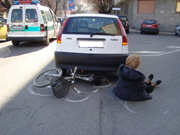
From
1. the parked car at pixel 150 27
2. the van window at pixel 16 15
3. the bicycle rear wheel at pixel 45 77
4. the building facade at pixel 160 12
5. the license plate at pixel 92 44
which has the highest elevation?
the building facade at pixel 160 12

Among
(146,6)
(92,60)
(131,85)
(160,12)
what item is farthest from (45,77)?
(146,6)

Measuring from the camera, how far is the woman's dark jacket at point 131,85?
142 inches

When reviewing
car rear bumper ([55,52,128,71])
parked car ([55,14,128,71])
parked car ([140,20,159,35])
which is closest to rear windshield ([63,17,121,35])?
parked car ([55,14,128,71])

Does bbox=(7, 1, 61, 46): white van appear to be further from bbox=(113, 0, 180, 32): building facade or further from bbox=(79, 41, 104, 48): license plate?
bbox=(113, 0, 180, 32): building facade

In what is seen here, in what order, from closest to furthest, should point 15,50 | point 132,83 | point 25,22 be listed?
1. point 132,83
2. point 15,50
3. point 25,22

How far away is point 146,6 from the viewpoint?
84.2 ft

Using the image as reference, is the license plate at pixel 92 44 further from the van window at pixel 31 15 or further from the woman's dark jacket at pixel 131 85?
the van window at pixel 31 15

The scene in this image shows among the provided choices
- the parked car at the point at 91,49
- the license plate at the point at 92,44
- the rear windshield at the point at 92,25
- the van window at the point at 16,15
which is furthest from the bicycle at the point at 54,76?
the van window at the point at 16,15

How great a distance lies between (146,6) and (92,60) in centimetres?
2385

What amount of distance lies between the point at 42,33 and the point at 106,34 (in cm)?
648

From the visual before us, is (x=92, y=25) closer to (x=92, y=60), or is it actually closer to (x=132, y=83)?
(x=92, y=60)

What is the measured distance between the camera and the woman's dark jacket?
3.60m

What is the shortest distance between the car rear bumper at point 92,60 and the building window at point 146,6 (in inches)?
920

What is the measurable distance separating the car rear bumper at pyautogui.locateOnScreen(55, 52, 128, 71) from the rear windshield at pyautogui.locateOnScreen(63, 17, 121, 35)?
1.88 ft
